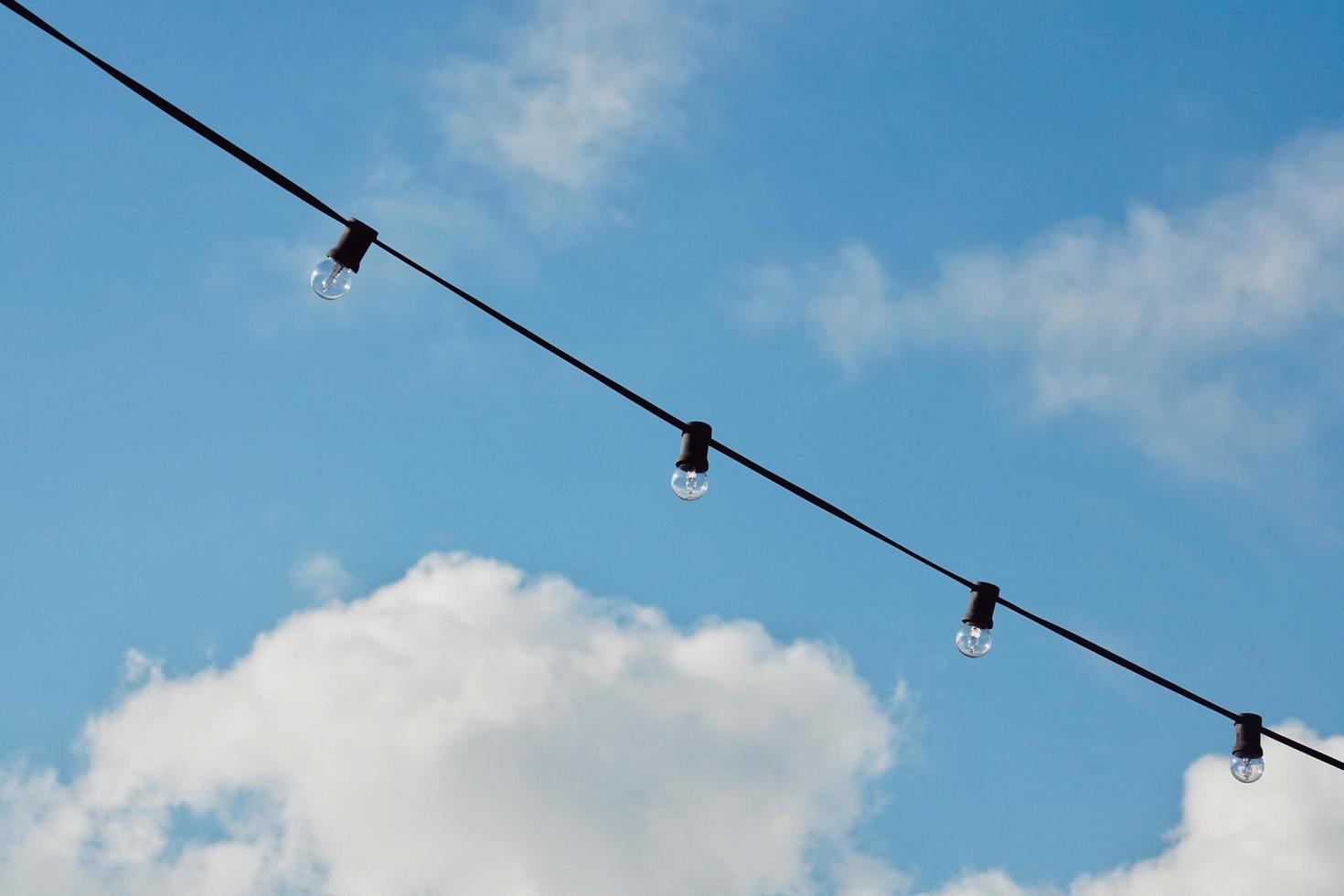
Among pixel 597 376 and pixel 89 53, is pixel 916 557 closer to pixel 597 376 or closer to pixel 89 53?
pixel 597 376

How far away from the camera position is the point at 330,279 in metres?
7.47

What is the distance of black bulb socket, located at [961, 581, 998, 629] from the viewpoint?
30.3ft

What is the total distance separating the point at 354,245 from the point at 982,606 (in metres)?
4.28

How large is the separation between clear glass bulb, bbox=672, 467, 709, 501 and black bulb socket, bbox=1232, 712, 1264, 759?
3.96 meters

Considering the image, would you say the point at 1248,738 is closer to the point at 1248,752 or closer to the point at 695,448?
the point at 1248,752

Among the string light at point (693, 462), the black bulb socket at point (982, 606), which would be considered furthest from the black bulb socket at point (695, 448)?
the black bulb socket at point (982, 606)

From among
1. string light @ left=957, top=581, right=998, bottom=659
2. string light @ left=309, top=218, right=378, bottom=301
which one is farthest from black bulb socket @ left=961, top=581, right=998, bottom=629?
string light @ left=309, top=218, right=378, bottom=301

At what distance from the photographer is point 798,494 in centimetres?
813

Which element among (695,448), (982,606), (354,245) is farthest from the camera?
(982,606)

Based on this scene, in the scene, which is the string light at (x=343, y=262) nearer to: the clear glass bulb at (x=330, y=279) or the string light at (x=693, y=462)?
the clear glass bulb at (x=330, y=279)

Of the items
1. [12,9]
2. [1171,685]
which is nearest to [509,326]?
[12,9]

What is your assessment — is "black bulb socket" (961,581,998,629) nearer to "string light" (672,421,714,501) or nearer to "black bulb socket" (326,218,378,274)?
"string light" (672,421,714,501)

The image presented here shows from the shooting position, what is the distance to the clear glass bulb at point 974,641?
9234 mm

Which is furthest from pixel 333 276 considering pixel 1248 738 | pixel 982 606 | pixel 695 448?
pixel 1248 738
